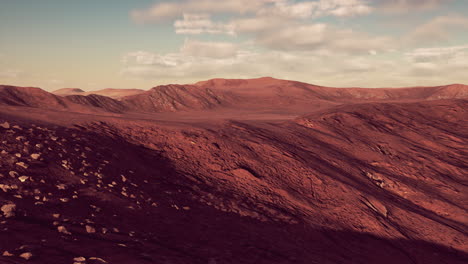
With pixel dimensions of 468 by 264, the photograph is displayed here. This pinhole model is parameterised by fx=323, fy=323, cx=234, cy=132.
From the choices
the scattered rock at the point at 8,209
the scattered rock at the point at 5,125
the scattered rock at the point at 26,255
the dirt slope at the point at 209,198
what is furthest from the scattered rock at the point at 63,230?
the scattered rock at the point at 5,125

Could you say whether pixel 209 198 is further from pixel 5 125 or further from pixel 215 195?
pixel 5 125

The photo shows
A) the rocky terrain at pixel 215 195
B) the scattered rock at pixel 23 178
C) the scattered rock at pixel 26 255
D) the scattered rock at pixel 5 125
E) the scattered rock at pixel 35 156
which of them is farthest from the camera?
the scattered rock at pixel 5 125

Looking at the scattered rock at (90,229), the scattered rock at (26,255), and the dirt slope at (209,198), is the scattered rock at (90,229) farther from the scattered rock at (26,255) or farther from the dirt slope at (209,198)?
the scattered rock at (26,255)

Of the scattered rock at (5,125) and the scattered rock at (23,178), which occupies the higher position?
the scattered rock at (5,125)

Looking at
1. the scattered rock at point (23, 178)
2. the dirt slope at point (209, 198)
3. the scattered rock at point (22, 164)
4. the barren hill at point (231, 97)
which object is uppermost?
the barren hill at point (231, 97)

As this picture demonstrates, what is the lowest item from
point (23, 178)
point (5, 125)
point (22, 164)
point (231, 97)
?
point (23, 178)

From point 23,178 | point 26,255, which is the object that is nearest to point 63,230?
point 26,255

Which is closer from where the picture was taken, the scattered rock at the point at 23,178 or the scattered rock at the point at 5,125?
the scattered rock at the point at 23,178
